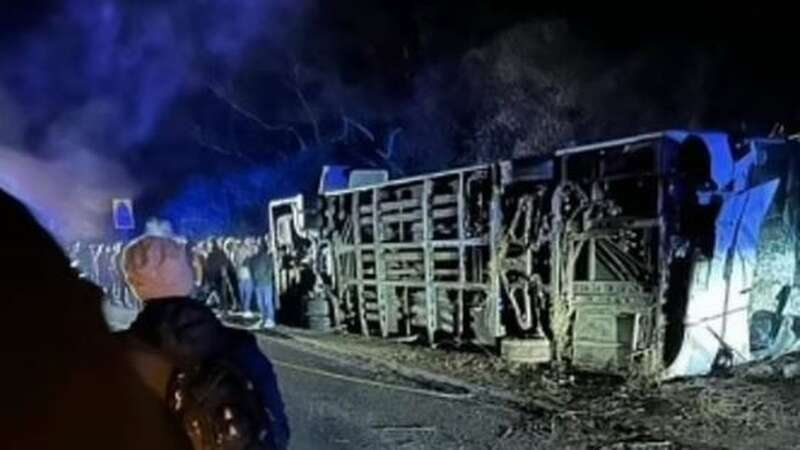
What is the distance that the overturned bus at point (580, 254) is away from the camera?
2135 millimetres

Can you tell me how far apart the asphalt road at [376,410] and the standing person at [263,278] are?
6 centimetres

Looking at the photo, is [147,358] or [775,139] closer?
[147,358]

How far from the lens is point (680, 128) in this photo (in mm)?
2137

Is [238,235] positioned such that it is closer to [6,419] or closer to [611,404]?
[611,404]

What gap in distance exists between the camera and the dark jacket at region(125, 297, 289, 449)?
0.93 metres

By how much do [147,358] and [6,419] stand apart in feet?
1.36

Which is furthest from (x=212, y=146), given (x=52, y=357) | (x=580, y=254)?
(x=52, y=357)

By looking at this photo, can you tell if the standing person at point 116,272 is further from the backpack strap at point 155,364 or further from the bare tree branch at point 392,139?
the backpack strap at point 155,364

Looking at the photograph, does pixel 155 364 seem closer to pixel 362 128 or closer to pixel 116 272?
pixel 116 272

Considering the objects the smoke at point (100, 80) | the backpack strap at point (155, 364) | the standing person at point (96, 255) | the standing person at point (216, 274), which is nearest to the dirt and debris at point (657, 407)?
the standing person at point (216, 274)

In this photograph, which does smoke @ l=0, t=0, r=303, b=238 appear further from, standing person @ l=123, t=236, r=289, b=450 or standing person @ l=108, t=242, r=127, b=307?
standing person @ l=123, t=236, r=289, b=450

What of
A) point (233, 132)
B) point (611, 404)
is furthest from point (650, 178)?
point (233, 132)

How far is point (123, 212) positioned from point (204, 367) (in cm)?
157

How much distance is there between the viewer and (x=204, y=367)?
0.88 meters
